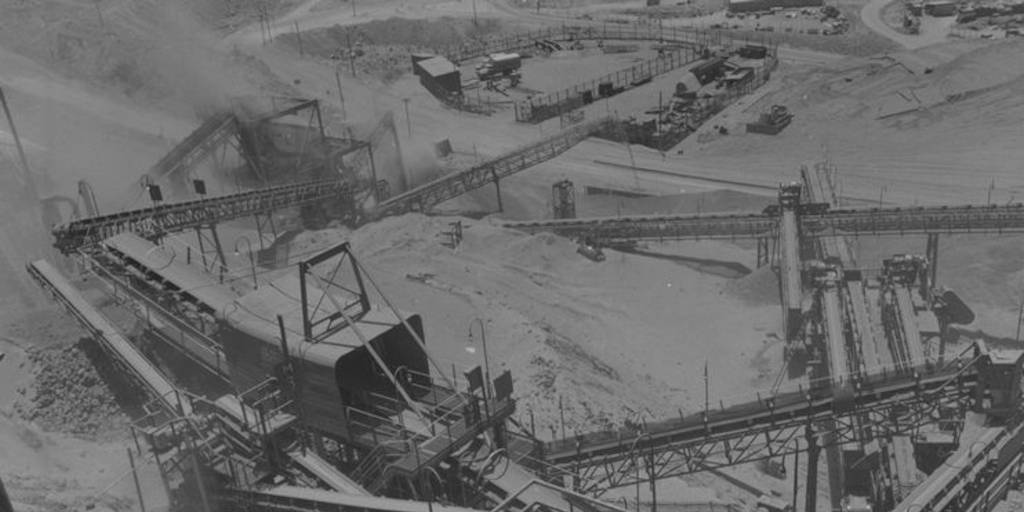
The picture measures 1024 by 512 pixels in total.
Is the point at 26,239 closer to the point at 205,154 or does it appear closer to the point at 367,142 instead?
the point at 205,154

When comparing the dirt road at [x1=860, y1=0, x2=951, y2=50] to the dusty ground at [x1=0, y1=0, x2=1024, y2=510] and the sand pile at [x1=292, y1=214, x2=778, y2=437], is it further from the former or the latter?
the sand pile at [x1=292, y1=214, x2=778, y2=437]

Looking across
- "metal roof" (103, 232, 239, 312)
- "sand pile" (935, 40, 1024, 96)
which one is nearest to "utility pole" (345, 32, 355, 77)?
"sand pile" (935, 40, 1024, 96)

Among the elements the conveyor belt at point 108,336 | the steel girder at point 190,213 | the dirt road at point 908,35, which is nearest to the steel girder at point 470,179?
the steel girder at point 190,213

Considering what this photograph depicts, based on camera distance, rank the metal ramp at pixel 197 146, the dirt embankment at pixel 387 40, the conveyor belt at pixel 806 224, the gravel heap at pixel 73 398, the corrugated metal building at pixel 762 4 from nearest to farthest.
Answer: the gravel heap at pixel 73 398 < the conveyor belt at pixel 806 224 < the metal ramp at pixel 197 146 < the dirt embankment at pixel 387 40 < the corrugated metal building at pixel 762 4

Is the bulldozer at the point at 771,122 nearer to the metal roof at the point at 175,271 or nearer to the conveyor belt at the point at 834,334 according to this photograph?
the conveyor belt at the point at 834,334

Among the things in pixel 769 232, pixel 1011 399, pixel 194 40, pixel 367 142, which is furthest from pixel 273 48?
pixel 1011 399
